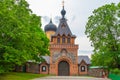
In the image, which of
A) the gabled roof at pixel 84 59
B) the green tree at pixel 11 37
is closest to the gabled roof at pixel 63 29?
the gabled roof at pixel 84 59

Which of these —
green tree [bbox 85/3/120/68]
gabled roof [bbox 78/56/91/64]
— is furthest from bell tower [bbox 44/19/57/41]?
green tree [bbox 85/3/120/68]

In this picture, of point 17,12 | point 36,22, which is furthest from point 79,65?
point 17,12

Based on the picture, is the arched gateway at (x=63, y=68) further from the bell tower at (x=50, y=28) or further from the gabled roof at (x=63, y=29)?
the bell tower at (x=50, y=28)

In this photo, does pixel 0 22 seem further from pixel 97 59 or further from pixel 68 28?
pixel 68 28

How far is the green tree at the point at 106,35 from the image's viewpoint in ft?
146

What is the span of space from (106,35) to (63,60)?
1133 inches

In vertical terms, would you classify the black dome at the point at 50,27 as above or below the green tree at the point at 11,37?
above

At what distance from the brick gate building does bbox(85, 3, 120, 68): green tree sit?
2684 centimetres

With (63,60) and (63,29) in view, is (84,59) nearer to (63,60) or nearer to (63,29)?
(63,60)

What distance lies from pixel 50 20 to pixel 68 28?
2233 cm

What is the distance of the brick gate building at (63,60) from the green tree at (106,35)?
88.1 feet

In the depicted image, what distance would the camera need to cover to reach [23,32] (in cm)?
3809

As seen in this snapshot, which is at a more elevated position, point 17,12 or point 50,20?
point 50,20

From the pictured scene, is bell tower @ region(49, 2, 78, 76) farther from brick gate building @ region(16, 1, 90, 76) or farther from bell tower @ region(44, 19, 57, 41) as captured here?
bell tower @ region(44, 19, 57, 41)
